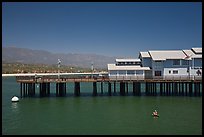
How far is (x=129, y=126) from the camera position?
1133 inches

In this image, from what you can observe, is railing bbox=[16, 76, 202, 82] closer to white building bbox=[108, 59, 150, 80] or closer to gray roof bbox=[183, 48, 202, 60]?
white building bbox=[108, 59, 150, 80]

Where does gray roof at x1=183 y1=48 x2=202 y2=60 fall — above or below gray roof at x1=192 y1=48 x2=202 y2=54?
below

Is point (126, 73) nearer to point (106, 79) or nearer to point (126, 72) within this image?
point (126, 72)

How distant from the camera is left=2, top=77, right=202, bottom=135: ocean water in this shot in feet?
89.9

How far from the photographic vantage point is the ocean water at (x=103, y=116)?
2739cm

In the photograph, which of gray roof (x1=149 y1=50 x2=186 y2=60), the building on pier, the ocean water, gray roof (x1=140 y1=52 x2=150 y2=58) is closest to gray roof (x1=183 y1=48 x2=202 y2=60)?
the building on pier

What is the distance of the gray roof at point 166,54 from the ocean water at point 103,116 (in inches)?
297

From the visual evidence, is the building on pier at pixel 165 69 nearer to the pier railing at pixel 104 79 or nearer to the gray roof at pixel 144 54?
the pier railing at pixel 104 79

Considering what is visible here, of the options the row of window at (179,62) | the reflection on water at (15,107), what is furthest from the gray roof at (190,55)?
the reflection on water at (15,107)

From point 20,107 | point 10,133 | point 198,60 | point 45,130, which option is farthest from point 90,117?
point 198,60

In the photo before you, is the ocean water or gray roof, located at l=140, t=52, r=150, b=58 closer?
the ocean water

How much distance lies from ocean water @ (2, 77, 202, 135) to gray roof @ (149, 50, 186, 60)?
24.8ft

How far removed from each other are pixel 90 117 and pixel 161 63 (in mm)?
21591

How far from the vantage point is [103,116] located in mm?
33562
